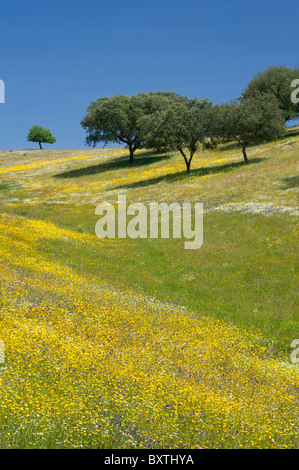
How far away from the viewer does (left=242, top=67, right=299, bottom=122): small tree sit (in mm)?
76250

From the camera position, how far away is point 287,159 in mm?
51812

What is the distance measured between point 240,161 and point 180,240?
34.1 metres

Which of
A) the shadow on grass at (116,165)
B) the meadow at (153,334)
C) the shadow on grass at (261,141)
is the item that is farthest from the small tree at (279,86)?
the meadow at (153,334)

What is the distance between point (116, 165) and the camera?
80.1 m

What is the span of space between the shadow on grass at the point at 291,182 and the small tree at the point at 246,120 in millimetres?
14760

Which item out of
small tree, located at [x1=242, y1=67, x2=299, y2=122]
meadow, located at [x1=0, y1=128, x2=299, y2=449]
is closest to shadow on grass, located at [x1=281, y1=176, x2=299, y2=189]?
meadow, located at [x1=0, y1=128, x2=299, y2=449]

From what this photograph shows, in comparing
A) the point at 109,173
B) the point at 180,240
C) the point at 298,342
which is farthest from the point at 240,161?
the point at 298,342

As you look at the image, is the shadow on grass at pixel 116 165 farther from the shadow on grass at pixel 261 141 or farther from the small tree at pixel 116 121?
the shadow on grass at pixel 261 141

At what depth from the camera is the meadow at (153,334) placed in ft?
26.3

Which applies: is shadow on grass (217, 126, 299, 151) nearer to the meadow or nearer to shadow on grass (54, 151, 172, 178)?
shadow on grass (54, 151, 172, 178)

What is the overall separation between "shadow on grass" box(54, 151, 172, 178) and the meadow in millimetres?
40658

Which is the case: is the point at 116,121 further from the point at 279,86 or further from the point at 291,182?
the point at 291,182

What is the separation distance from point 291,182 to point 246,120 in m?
18.6

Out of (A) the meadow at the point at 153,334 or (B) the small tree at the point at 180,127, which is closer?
(A) the meadow at the point at 153,334
